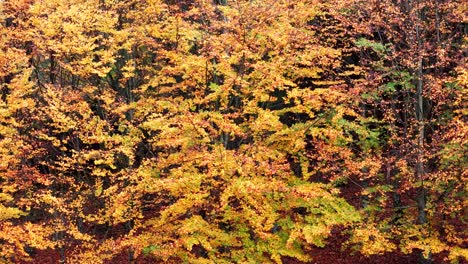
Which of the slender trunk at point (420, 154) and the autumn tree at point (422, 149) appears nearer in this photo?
the autumn tree at point (422, 149)

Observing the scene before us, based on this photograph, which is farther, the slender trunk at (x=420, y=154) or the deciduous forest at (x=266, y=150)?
the slender trunk at (x=420, y=154)

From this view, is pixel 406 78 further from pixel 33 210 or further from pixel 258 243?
pixel 33 210

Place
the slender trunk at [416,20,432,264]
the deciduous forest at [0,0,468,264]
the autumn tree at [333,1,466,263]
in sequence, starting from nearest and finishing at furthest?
the deciduous forest at [0,0,468,264]
the autumn tree at [333,1,466,263]
the slender trunk at [416,20,432,264]

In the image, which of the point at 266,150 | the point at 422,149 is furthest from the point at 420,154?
the point at 266,150

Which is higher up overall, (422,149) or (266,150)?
(422,149)

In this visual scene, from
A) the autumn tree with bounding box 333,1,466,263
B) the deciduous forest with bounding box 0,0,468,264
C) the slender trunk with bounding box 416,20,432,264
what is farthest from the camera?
the slender trunk with bounding box 416,20,432,264

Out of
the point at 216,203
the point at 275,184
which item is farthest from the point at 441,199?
the point at 216,203

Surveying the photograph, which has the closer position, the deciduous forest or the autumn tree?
the deciduous forest

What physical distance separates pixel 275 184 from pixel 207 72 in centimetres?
544

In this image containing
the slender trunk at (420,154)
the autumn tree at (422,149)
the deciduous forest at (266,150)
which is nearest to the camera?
the deciduous forest at (266,150)

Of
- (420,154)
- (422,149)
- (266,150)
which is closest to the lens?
(266,150)

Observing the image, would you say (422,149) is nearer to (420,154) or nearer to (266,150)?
(420,154)

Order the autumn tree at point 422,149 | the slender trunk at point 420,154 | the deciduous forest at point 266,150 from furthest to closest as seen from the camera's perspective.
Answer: the slender trunk at point 420,154
the autumn tree at point 422,149
the deciduous forest at point 266,150

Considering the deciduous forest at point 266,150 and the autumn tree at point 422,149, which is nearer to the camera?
the deciduous forest at point 266,150
